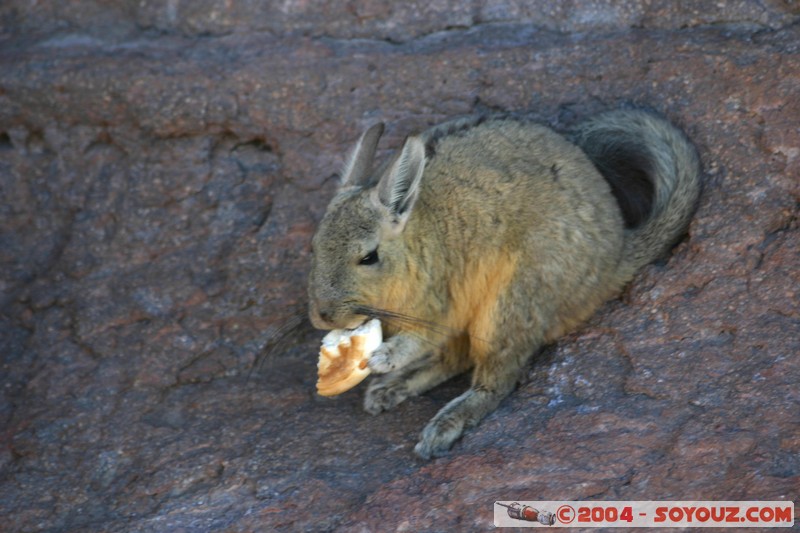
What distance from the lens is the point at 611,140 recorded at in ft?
17.3

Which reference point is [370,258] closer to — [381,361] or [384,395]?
[381,361]

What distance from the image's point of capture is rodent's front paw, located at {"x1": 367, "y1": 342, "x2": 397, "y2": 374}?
4770mm

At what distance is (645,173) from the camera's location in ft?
17.6

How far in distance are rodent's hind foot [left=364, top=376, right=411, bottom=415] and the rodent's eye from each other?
0.66 metres

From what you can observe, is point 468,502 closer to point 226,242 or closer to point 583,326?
point 583,326

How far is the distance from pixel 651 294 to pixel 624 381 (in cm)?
55

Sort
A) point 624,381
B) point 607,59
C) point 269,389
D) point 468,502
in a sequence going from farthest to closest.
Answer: point 607,59 < point 269,389 < point 624,381 < point 468,502

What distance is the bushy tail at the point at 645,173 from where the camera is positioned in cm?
493

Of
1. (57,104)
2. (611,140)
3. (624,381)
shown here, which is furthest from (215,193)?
(624,381)

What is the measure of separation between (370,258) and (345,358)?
505 millimetres

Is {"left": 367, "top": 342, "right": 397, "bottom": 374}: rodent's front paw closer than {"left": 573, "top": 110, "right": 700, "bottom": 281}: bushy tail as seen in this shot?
Yes

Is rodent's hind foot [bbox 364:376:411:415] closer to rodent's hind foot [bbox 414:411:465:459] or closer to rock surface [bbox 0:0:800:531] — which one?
rock surface [bbox 0:0:800:531]

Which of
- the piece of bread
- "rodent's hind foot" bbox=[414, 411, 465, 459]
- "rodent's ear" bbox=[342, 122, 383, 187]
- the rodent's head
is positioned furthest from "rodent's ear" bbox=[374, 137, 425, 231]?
"rodent's hind foot" bbox=[414, 411, 465, 459]

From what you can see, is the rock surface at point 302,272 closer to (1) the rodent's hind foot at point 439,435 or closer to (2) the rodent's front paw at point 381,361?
(1) the rodent's hind foot at point 439,435
